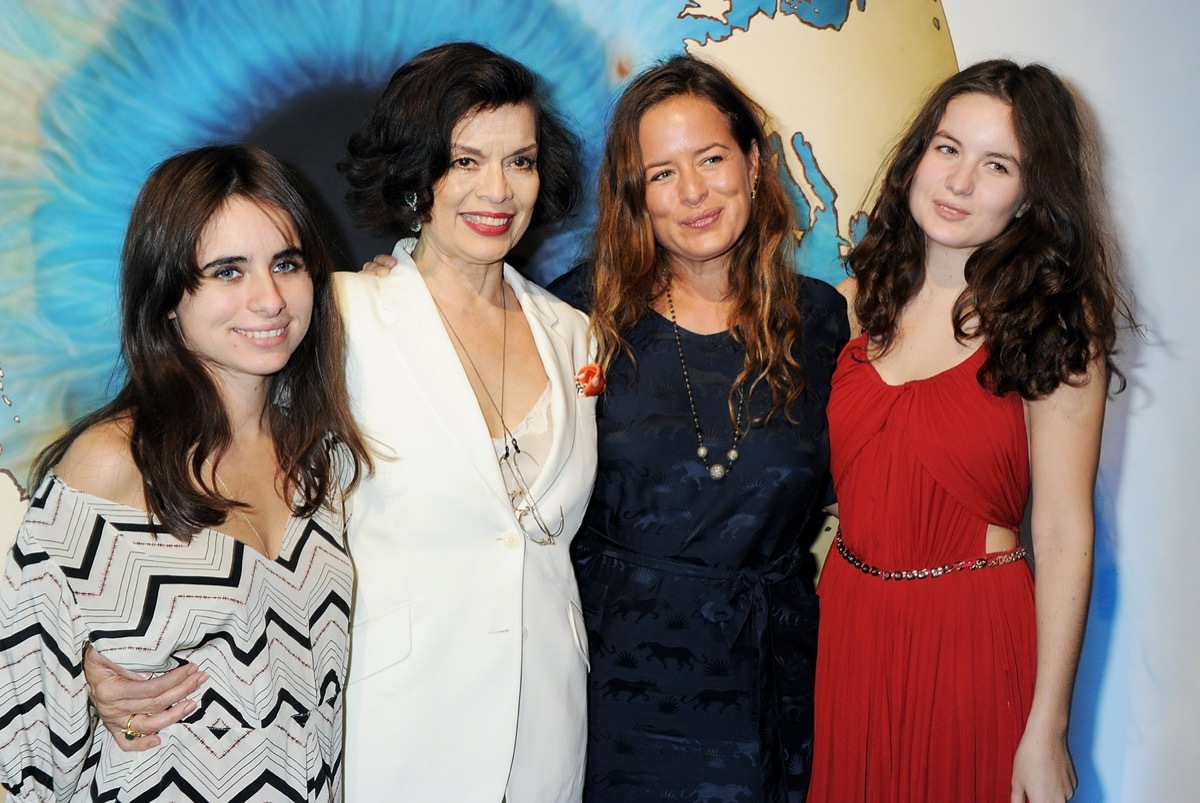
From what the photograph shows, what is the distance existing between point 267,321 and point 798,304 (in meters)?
1.32

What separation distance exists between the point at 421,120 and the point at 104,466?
966 mm

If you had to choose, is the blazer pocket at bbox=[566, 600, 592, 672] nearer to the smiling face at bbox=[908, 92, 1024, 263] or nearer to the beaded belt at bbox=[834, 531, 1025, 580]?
the beaded belt at bbox=[834, 531, 1025, 580]

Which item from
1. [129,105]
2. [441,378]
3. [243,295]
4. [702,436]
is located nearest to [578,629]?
[702,436]

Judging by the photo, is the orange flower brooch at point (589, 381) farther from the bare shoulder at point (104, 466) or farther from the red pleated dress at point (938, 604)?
the bare shoulder at point (104, 466)

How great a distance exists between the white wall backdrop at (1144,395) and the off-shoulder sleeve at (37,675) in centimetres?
252

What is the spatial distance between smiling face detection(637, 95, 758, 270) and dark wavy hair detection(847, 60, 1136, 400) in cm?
53

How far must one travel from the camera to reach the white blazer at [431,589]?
2.06m

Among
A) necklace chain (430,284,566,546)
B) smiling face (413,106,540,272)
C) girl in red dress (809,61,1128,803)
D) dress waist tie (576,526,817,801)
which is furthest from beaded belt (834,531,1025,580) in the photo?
smiling face (413,106,540,272)

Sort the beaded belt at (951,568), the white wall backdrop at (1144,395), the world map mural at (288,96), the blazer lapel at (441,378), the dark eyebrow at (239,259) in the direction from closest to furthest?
the dark eyebrow at (239,259) < the blazer lapel at (441,378) < the beaded belt at (951,568) < the world map mural at (288,96) < the white wall backdrop at (1144,395)

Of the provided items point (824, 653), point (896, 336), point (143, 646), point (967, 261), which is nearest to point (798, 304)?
point (896, 336)

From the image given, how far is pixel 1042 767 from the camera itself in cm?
217

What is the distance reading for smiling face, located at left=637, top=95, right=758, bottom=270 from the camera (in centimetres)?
243

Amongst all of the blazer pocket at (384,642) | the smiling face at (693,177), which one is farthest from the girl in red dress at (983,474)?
the blazer pocket at (384,642)

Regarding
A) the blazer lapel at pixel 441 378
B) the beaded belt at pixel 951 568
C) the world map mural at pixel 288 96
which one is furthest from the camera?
the world map mural at pixel 288 96
